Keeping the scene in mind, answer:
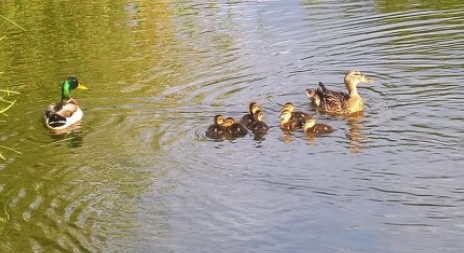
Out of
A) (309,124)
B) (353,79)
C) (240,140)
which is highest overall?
(353,79)

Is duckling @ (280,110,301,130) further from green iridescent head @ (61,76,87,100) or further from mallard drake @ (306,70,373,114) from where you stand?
green iridescent head @ (61,76,87,100)

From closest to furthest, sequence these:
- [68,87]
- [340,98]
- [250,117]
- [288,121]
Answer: [288,121] → [250,117] → [340,98] → [68,87]

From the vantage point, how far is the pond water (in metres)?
7.38

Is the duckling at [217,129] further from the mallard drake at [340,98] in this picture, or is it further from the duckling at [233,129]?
the mallard drake at [340,98]

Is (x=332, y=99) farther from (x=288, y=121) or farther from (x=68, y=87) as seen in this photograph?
(x=68, y=87)

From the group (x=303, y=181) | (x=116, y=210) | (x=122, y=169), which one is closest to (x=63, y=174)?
(x=122, y=169)

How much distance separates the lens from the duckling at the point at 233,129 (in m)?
9.73

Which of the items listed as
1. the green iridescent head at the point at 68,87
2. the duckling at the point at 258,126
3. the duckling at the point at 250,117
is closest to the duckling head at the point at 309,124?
the duckling at the point at 258,126

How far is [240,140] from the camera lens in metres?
9.74

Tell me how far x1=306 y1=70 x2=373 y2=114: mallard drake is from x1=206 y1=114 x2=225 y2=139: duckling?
1343mm

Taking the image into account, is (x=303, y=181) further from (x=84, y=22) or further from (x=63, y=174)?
(x=84, y=22)

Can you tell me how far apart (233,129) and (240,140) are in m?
0.14

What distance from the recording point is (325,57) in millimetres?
12688

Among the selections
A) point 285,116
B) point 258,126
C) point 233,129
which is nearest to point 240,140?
point 233,129
